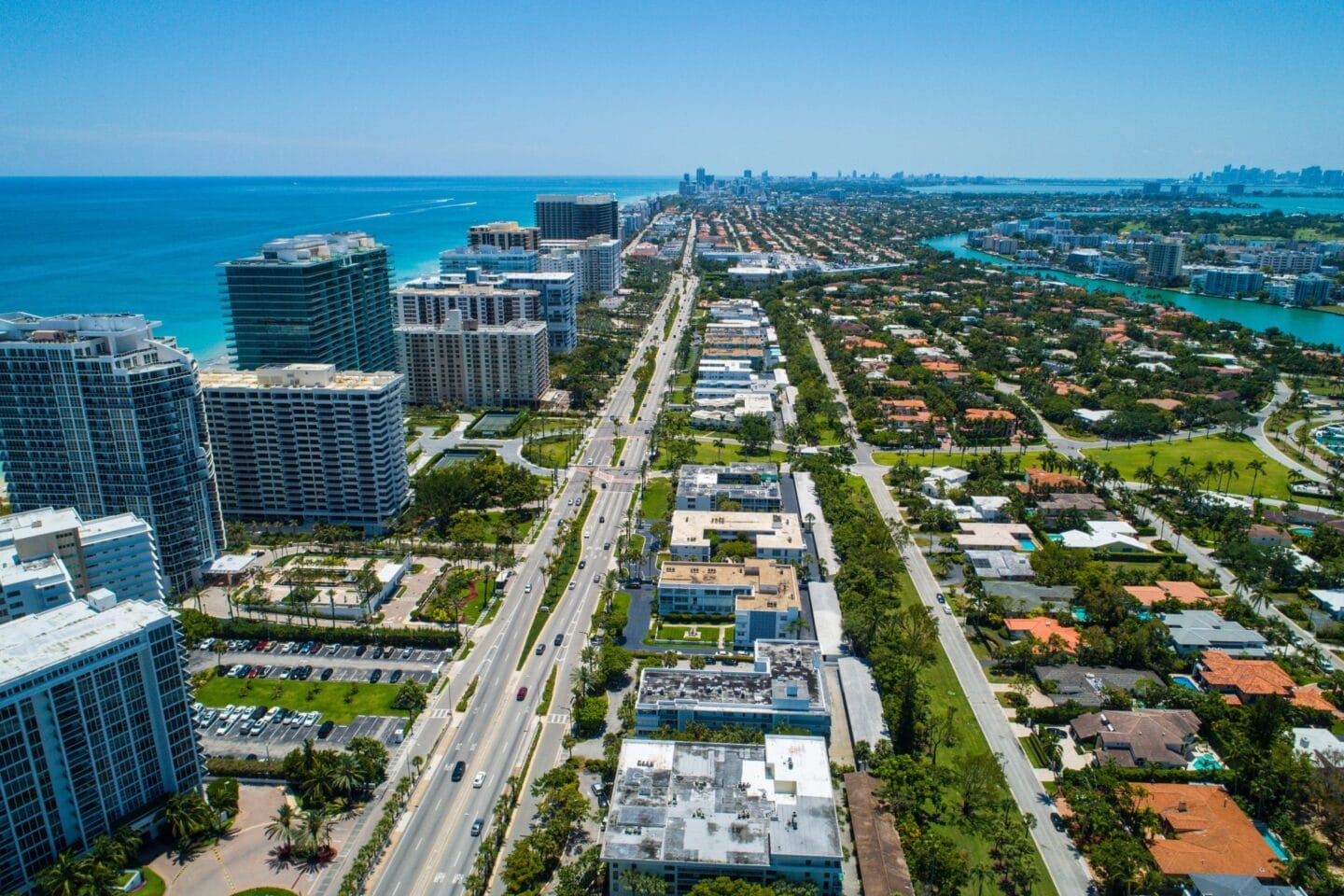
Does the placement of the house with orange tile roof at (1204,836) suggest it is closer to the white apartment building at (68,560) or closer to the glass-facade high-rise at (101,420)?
the white apartment building at (68,560)

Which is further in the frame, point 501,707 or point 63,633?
point 501,707

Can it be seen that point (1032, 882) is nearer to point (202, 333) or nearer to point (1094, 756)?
point (1094, 756)

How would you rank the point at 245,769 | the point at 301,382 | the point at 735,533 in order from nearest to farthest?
the point at 245,769
the point at 301,382
the point at 735,533

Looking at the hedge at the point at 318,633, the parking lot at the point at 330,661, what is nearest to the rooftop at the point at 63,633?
the parking lot at the point at 330,661

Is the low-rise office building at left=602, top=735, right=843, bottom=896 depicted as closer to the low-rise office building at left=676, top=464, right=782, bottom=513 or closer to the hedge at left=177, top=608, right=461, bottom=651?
the hedge at left=177, top=608, right=461, bottom=651

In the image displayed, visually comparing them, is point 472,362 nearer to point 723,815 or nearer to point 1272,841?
point 723,815

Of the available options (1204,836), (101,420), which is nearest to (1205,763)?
(1204,836)
